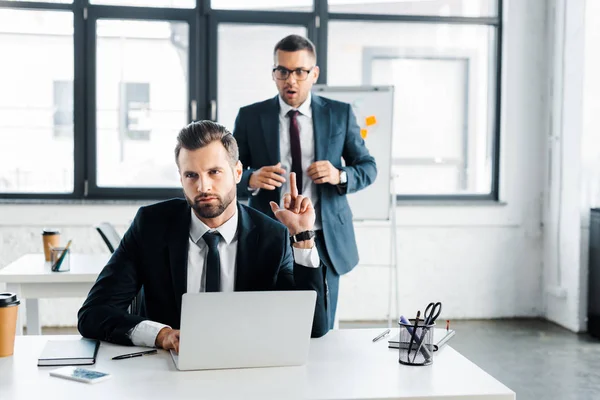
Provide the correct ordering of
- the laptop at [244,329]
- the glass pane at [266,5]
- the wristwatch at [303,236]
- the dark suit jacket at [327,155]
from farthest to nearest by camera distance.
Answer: the glass pane at [266,5]
the dark suit jacket at [327,155]
the wristwatch at [303,236]
the laptop at [244,329]

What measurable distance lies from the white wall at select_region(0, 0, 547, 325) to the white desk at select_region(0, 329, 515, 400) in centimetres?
360

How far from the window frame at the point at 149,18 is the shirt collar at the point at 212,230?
3.28m

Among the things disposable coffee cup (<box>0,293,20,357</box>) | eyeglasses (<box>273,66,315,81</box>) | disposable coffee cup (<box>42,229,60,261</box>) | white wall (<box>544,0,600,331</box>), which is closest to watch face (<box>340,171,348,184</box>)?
eyeglasses (<box>273,66,315,81</box>)

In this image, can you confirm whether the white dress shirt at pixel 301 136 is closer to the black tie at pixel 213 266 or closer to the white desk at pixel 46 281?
the white desk at pixel 46 281

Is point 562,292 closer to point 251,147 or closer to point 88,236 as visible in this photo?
point 251,147

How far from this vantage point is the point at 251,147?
10.7 ft

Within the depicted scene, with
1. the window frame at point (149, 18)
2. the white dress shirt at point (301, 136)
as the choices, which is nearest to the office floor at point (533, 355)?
the window frame at point (149, 18)

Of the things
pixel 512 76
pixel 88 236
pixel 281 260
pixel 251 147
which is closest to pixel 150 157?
pixel 88 236

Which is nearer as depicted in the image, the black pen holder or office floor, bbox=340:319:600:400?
the black pen holder

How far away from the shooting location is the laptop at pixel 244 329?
5.08 feet

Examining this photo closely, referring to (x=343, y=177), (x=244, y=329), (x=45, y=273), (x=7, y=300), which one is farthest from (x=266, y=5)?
(x=244, y=329)

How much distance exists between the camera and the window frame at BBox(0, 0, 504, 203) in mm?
5121

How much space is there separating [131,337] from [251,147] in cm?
155

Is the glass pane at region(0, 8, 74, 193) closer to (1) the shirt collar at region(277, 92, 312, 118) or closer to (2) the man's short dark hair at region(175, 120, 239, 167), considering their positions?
(1) the shirt collar at region(277, 92, 312, 118)
